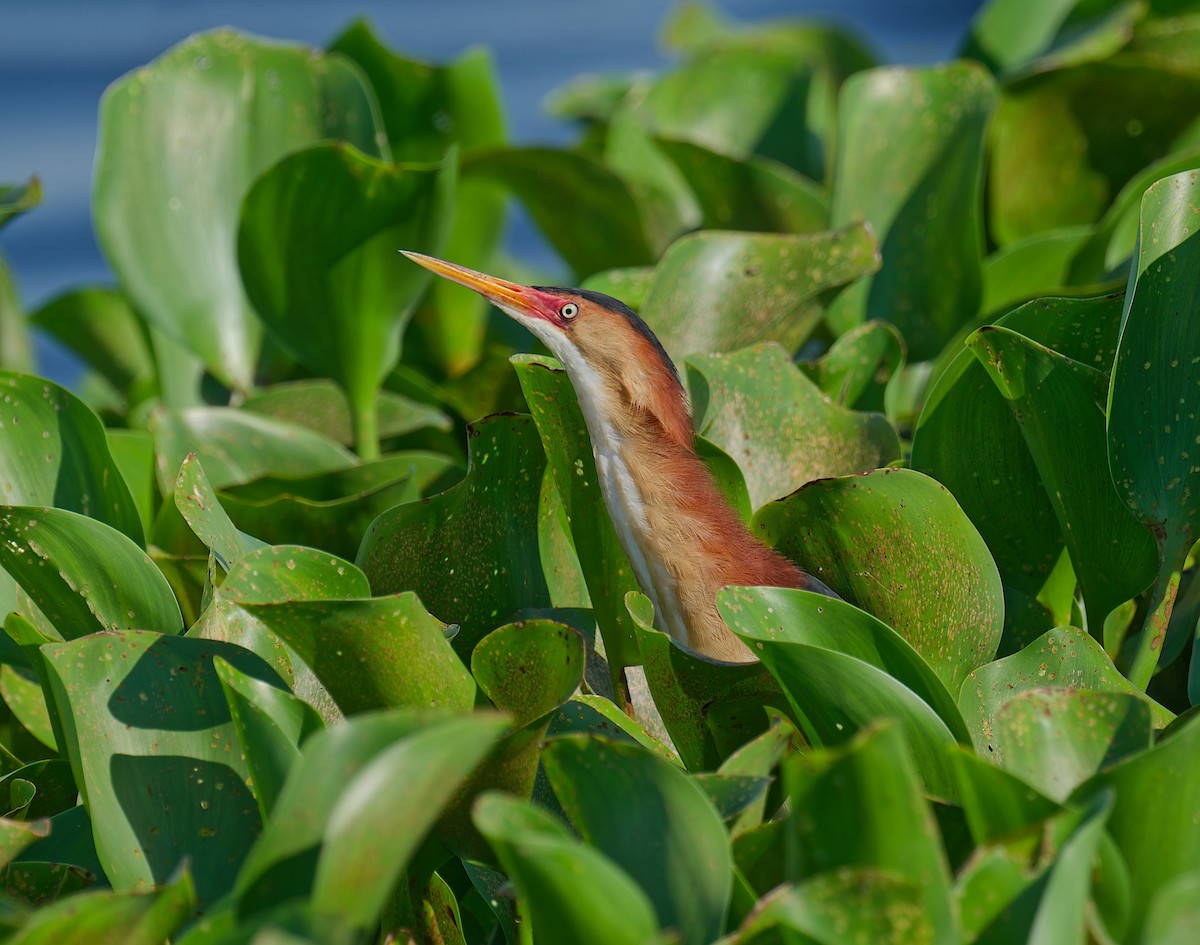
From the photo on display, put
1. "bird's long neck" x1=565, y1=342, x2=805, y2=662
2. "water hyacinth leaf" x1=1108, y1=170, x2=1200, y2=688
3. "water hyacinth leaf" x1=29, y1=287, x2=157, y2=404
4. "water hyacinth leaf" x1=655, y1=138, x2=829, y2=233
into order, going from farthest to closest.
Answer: "water hyacinth leaf" x1=29, y1=287, x2=157, y2=404 → "water hyacinth leaf" x1=655, y1=138, x2=829, y2=233 → "bird's long neck" x1=565, y1=342, x2=805, y2=662 → "water hyacinth leaf" x1=1108, y1=170, x2=1200, y2=688

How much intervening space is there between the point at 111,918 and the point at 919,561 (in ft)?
3.48

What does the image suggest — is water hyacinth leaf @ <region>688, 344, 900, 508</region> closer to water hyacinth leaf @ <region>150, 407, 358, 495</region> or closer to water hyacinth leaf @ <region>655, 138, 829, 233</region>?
water hyacinth leaf @ <region>150, 407, 358, 495</region>

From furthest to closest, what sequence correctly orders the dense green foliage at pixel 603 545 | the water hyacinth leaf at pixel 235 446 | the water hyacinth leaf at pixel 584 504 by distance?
the water hyacinth leaf at pixel 235 446 < the water hyacinth leaf at pixel 584 504 < the dense green foliage at pixel 603 545

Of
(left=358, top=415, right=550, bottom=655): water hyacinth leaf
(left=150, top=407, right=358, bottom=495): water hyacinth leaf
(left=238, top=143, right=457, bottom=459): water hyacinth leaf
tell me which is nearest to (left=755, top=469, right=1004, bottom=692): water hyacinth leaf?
(left=358, top=415, right=550, bottom=655): water hyacinth leaf

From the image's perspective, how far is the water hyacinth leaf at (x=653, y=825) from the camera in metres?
1.36

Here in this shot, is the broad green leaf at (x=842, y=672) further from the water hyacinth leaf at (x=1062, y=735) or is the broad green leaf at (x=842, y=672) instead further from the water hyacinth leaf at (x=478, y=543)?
the water hyacinth leaf at (x=478, y=543)

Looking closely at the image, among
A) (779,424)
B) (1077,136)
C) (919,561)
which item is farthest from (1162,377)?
(1077,136)

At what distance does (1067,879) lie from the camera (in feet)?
3.98

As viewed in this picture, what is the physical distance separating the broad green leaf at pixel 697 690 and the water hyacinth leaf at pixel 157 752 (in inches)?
18.5

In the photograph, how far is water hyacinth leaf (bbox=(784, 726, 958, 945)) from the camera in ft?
3.97

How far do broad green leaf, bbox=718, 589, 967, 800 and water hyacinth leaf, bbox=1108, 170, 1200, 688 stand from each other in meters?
0.47

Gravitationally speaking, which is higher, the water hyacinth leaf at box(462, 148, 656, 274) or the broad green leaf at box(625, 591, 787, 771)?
the water hyacinth leaf at box(462, 148, 656, 274)

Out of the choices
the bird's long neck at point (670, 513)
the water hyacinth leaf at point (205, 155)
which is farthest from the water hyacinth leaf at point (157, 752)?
the water hyacinth leaf at point (205, 155)

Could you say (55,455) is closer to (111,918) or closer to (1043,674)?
(111,918)
